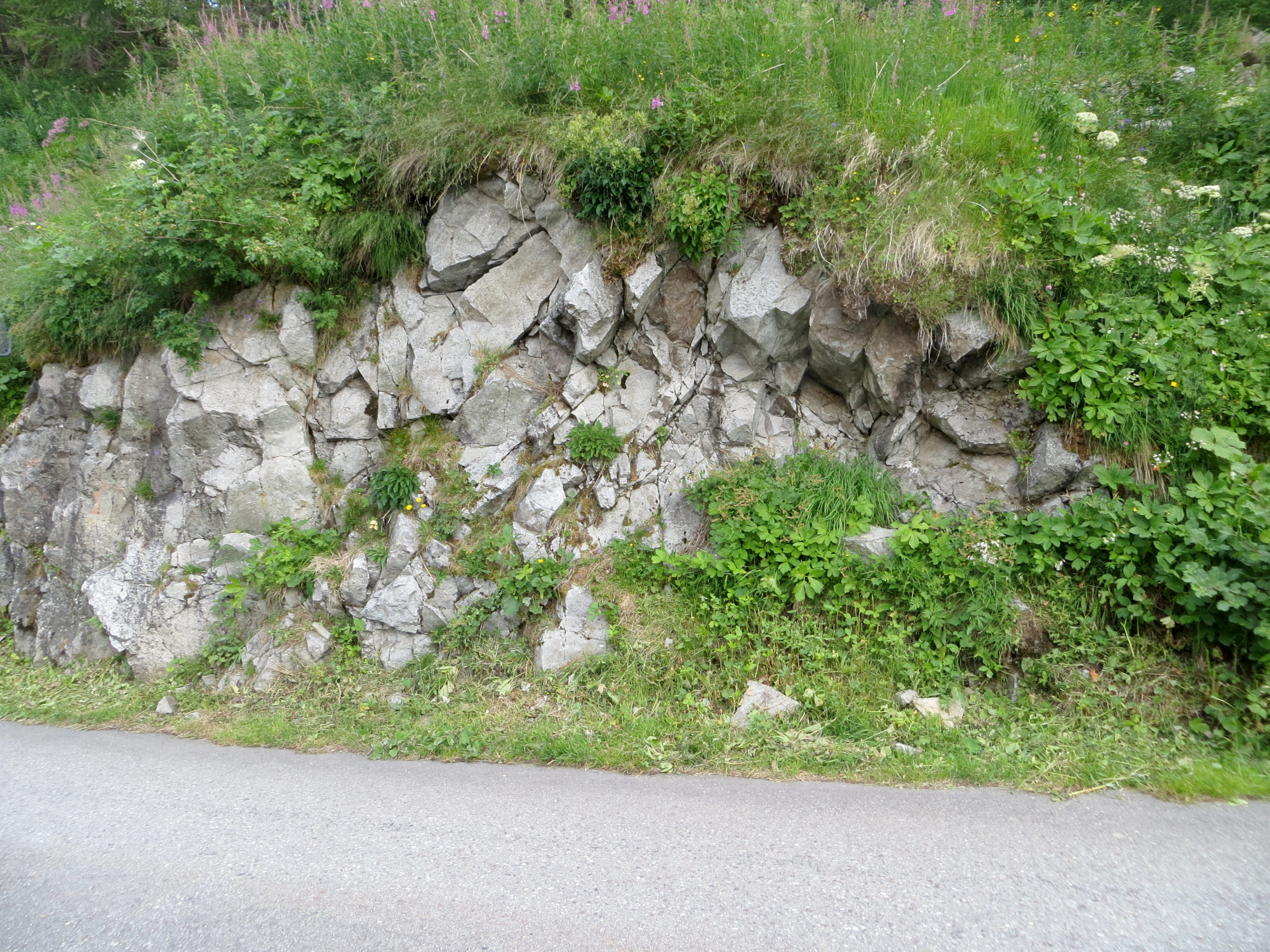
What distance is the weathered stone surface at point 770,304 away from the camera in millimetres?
5977

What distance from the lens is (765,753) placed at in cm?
443

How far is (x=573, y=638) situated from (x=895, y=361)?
337 cm

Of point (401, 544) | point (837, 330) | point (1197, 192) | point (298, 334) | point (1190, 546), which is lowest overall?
point (401, 544)

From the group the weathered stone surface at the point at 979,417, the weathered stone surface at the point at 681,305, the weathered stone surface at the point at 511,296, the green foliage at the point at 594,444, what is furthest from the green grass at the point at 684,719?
the weathered stone surface at the point at 511,296

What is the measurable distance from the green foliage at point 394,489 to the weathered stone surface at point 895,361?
407 centimetres

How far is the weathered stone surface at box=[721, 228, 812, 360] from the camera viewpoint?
5977 millimetres

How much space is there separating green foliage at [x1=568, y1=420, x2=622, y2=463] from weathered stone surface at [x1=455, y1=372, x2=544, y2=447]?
1.81 ft

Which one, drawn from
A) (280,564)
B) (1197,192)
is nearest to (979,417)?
(1197,192)

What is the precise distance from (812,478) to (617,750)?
2.52m

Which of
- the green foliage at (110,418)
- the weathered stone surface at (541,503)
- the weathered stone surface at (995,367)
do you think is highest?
the weathered stone surface at (995,367)

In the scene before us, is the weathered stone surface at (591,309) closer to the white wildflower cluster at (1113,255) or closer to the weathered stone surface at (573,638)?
the weathered stone surface at (573,638)

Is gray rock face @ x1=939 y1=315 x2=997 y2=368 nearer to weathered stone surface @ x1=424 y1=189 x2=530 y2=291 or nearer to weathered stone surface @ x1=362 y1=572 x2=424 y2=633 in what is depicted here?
weathered stone surface @ x1=424 y1=189 x2=530 y2=291

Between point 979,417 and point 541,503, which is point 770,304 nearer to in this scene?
point 979,417

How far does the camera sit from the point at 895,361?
18.9ft
